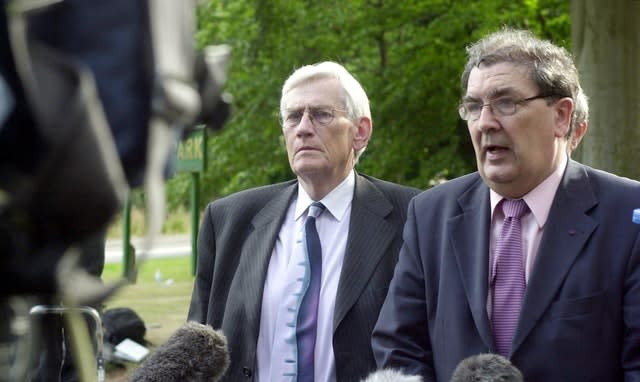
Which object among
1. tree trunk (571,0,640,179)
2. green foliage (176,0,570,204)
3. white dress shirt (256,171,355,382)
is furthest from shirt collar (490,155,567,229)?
green foliage (176,0,570,204)

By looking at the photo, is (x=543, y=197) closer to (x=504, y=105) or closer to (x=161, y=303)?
Result: (x=504, y=105)

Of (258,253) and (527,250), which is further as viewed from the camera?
(258,253)

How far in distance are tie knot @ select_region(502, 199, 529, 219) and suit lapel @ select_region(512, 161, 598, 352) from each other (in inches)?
4.0

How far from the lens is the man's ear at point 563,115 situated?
3670 millimetres

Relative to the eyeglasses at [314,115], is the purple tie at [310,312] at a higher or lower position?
lower

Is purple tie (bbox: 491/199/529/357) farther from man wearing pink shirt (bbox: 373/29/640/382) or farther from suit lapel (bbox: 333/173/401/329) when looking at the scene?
suit lapel (bbox: 333/173/401/329)

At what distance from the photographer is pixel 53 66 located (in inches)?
48.8

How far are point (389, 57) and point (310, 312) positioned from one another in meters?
10.0

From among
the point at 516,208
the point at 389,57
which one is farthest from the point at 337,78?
the point at 389,57

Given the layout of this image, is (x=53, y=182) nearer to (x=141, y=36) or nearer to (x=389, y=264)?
(x=141, y=36)

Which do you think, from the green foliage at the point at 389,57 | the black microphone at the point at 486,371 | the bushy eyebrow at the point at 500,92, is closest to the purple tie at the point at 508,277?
the bushy eyebrow at the point at 500,92

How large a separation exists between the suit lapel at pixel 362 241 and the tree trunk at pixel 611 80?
18.1 ft

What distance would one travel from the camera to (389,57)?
1378cm

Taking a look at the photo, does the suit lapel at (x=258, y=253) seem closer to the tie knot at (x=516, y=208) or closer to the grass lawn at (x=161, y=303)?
the tie knot at (x=516, y=208)
